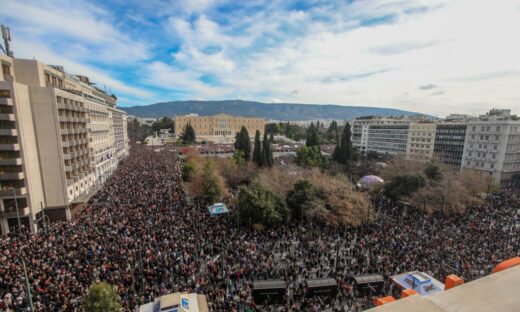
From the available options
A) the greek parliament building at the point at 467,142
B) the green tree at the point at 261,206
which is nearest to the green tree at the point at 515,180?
the greek parliament building at the point at 467,142

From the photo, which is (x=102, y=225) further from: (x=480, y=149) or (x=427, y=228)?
(x=480, y=149)

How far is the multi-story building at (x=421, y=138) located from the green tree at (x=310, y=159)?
2745 centimetres

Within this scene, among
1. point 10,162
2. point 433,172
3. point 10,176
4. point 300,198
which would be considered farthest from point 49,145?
point 433,172

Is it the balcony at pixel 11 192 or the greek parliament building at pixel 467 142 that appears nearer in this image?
the balcony at pixel 11 192

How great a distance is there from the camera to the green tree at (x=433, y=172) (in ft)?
105

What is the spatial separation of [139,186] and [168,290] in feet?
75.3

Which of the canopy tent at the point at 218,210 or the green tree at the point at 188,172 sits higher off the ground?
the green tree at the point at 188,172

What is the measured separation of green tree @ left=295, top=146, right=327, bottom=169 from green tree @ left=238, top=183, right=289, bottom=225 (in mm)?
22904

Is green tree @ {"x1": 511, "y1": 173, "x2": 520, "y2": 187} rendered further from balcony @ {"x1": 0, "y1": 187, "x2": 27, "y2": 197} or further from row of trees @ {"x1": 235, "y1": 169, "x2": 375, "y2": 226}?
balcony @ {"x1": 0, "y1": 187, "x2": 27, "y2": 197}

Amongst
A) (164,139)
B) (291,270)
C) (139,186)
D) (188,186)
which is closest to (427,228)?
(291,270)

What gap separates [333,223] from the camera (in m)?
24.4

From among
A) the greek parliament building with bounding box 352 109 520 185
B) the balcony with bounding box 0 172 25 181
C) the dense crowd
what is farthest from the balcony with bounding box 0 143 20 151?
the greek parliament building with bounding box 352 109 520 185

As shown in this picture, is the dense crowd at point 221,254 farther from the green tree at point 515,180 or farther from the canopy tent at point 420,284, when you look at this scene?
the green tree at point 515,180

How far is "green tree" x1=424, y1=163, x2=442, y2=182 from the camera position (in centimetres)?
3200
